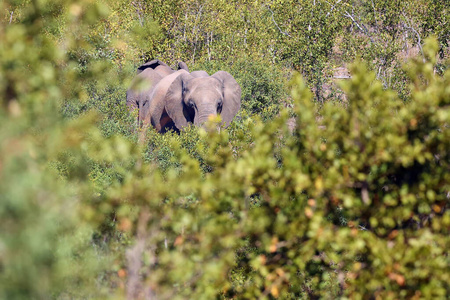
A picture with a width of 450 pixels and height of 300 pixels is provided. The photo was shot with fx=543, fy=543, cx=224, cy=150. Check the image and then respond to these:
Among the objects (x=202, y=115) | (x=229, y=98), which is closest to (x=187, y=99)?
(x=202, y=115)

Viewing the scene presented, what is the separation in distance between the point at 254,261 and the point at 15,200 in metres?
1.64

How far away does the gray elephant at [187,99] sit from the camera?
612 inches

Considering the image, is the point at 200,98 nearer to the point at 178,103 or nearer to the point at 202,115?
the point at 202,115

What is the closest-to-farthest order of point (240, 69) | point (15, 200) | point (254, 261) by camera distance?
point (15, 200), point (254, 261), point (240, 69)

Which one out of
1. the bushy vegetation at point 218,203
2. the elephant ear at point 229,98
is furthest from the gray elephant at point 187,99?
the bushy vegetation at point 218,203

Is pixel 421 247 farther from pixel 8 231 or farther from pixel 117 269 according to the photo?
pixel 8 231

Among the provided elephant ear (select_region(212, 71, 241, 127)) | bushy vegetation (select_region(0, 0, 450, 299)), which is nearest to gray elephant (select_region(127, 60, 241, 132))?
elephant ear (select_region(212, 71, 241, 127))

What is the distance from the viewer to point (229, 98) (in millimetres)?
16672

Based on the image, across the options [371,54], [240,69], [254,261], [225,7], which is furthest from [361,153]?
[225,7]

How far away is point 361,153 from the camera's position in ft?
12.9

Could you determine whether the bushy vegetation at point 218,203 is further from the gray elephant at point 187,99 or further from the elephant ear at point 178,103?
the elephant ear at point 178,103

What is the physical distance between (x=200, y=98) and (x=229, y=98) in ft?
4.72

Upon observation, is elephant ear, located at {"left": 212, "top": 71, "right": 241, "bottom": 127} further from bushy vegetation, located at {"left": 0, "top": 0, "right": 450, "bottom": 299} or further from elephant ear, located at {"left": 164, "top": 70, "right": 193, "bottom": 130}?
bushy vegetation, located at {"left": 0, "top": 0, "right": 450, "bottom": 299}

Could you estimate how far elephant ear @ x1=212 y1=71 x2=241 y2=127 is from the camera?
16469 mm
